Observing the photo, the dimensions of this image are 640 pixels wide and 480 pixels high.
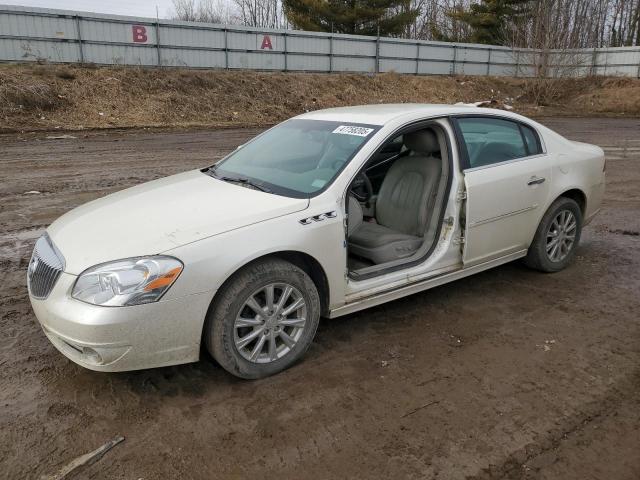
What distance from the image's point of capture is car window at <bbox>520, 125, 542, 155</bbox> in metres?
4.75

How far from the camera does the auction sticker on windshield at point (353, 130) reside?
3889 millimetres

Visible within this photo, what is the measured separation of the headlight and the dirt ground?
642mm

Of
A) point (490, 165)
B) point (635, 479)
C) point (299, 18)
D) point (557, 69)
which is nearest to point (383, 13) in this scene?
point (299, 18)

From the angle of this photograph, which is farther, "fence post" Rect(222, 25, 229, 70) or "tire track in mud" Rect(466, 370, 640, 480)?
"fence post" Rect(222, 25, 229, 70)

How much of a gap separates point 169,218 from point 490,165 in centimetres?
255

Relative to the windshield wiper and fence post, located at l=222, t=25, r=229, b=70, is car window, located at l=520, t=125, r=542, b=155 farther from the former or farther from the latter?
fence post, located at l=222, t=25, r=229, b=70

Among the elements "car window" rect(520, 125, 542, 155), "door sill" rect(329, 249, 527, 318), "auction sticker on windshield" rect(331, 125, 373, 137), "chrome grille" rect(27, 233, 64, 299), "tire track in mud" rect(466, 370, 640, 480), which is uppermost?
"auction sticker on windshield" rect(331, 125, 373, 137)

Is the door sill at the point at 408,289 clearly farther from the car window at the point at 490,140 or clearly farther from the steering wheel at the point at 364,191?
the steering wheel at the point at 364,191

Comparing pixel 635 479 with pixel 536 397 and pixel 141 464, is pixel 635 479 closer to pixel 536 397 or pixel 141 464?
pixel 536 397

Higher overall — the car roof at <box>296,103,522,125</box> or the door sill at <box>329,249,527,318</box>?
the car roof at <box>296,103,522,125</box>

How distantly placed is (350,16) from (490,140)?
3205 centimetres

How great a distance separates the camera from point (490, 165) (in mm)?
4328

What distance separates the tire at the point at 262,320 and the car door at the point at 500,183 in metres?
1.53

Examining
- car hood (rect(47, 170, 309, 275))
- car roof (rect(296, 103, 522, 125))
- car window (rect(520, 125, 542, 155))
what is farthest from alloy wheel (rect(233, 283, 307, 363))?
car window (rect(520, 125, 542, 155))
